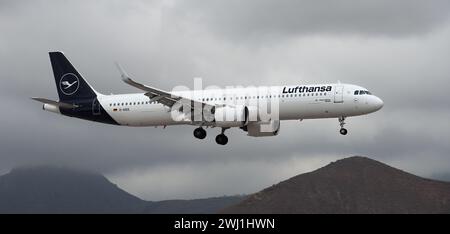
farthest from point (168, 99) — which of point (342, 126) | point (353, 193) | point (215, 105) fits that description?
point (353, 193)

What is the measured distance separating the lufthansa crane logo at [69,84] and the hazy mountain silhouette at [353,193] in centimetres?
6182

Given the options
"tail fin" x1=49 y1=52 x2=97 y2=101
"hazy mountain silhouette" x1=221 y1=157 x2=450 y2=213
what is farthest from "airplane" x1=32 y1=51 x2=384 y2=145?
"hazy mountain silhouette" x1=221 y1=157 x2=450 y2=213

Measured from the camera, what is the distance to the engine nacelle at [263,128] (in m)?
77.1

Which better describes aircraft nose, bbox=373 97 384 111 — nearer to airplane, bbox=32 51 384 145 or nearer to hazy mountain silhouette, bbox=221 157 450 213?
airplane, bbox=32 51 384 145

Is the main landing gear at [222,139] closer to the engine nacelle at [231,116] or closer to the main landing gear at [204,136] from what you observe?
the main landing gear at [204,136]

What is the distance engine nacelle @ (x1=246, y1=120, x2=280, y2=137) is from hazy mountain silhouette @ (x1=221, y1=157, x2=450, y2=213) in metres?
64.0

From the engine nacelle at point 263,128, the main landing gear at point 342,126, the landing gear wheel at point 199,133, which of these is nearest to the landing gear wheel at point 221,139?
the landing gear wheel at point 199,133

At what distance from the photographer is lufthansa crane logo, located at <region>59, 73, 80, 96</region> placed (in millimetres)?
84500

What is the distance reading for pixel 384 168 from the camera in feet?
537

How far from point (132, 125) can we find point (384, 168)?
9319 centimetres

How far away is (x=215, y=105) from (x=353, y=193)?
3325 inches
